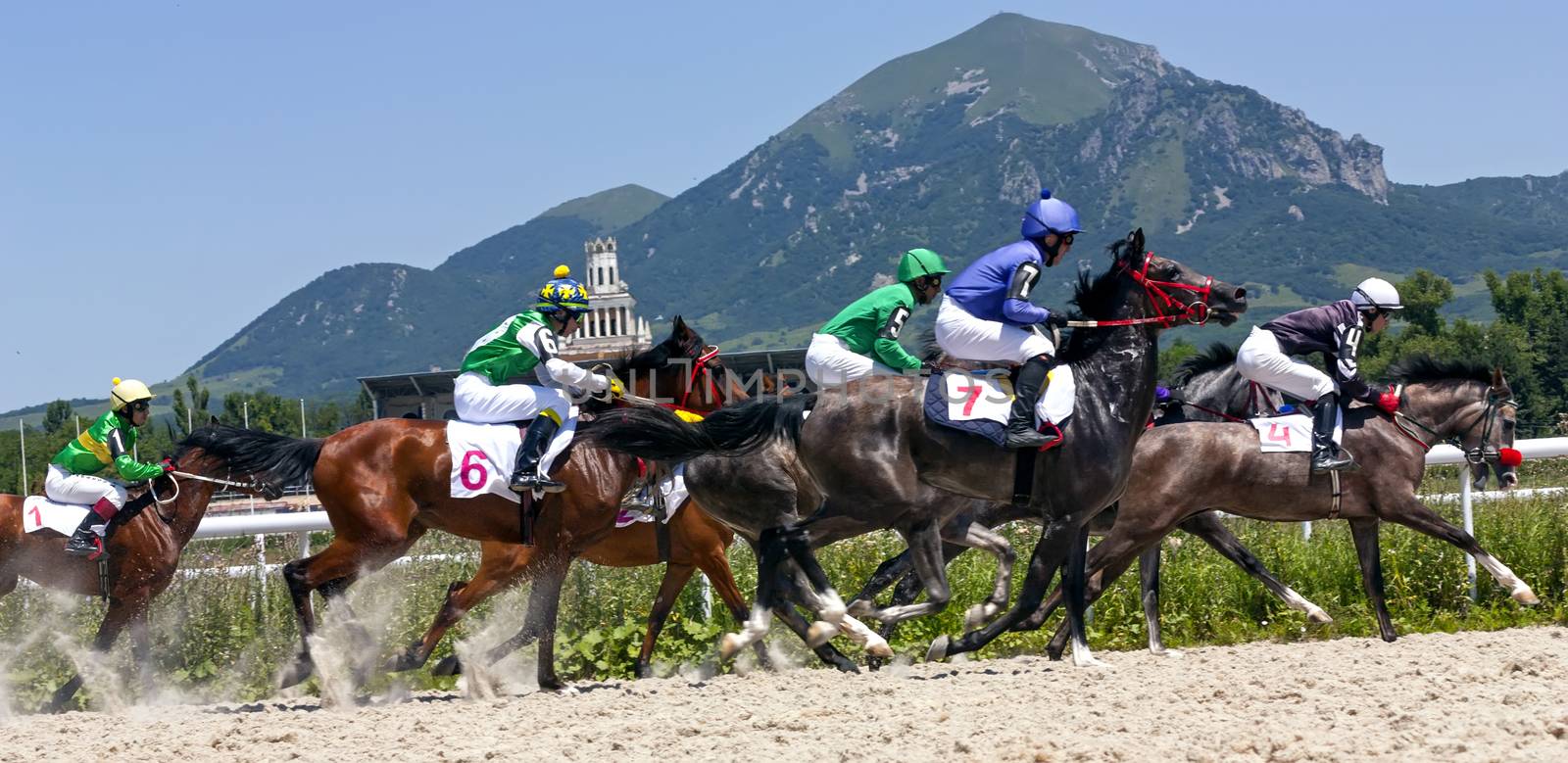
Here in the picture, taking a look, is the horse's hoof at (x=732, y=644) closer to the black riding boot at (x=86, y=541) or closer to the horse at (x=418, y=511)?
the horse at (x=418, y=511)

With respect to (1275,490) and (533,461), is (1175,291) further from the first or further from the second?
(533,461)

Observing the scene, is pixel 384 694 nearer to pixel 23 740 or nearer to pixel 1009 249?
pixel 23 740

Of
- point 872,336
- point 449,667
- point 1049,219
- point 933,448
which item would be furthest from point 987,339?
point 449,667

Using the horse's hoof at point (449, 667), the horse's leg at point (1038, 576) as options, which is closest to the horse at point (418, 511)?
the horse's hoof at point (449, 667)

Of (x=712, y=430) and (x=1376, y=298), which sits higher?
(x=1376, y=298)

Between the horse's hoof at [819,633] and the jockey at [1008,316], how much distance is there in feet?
4.09

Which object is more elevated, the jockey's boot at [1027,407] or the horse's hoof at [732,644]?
the jockey's boot at [1027,407]

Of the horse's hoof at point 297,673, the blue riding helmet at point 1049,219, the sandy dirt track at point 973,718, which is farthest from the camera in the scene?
the horse's hoof at point 297,673

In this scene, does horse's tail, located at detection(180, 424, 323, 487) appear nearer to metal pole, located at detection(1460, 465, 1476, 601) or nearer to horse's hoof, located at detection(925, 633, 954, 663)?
horse's hoof, located at detection(925, 633, 954, 663)

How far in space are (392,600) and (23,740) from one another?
2.34 m

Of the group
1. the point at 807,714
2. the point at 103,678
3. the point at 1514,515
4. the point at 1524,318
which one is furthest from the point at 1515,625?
the point at 1524,318

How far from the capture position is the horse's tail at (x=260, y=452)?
27.9ft

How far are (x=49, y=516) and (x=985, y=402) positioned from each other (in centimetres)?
500

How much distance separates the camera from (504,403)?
8227mm
